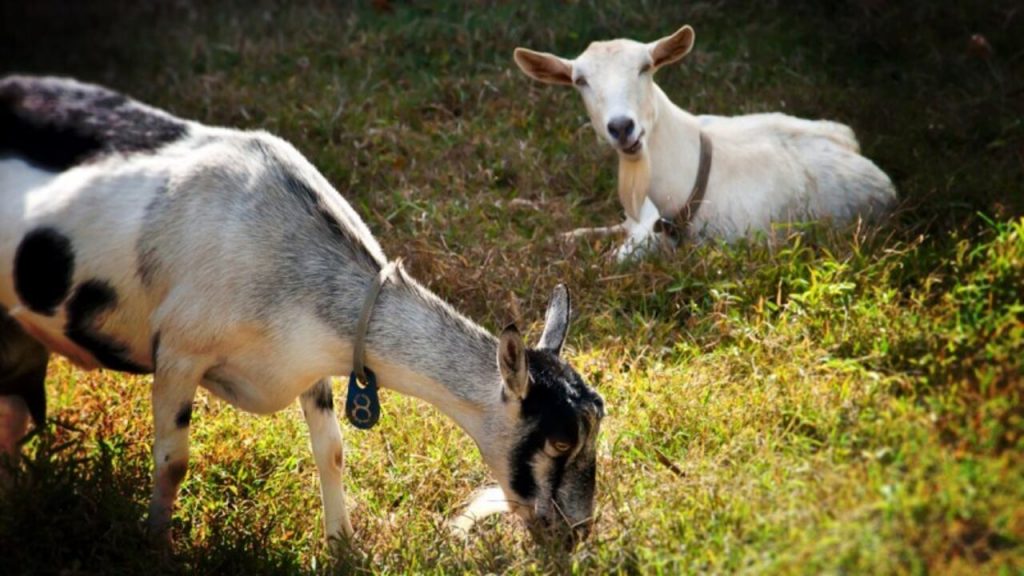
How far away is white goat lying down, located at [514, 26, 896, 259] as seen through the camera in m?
6.02

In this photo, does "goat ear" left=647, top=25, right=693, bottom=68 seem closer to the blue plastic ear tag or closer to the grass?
the grass

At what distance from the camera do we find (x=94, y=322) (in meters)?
4.42

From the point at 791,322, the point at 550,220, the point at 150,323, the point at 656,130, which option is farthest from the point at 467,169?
the point at 150,323

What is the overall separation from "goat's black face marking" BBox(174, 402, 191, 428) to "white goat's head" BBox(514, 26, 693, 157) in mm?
2567

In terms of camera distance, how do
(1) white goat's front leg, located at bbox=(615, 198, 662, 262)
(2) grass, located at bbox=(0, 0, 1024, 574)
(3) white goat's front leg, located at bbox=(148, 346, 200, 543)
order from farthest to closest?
1. (1) white goat's front leg, located at bbox=(615, 198, 662, 262)
2. (3) white goat's front leg, located at bbox=(148, 346, 200, 543)
3. (2) grass, located at bbox=(0, 0, 1024, 574)

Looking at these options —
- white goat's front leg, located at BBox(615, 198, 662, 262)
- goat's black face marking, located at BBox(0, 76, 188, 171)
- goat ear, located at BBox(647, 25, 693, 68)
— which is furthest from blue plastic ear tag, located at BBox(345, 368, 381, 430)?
goat ear, located at BBox(647, 25, 693, 68)

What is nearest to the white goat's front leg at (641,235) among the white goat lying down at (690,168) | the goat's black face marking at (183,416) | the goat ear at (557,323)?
the white goat lying down at (690,168)

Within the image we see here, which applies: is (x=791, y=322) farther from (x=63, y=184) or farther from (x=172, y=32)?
(x=172, y=32)

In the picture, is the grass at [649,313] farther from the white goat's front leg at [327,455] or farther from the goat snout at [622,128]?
the goat snout at [622,128]

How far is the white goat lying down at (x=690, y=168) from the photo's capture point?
6.02 metres

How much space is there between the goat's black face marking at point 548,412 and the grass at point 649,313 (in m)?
0.28

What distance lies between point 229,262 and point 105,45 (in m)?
6.12

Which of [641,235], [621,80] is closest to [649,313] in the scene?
[641,235]

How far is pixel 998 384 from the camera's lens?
380cm
